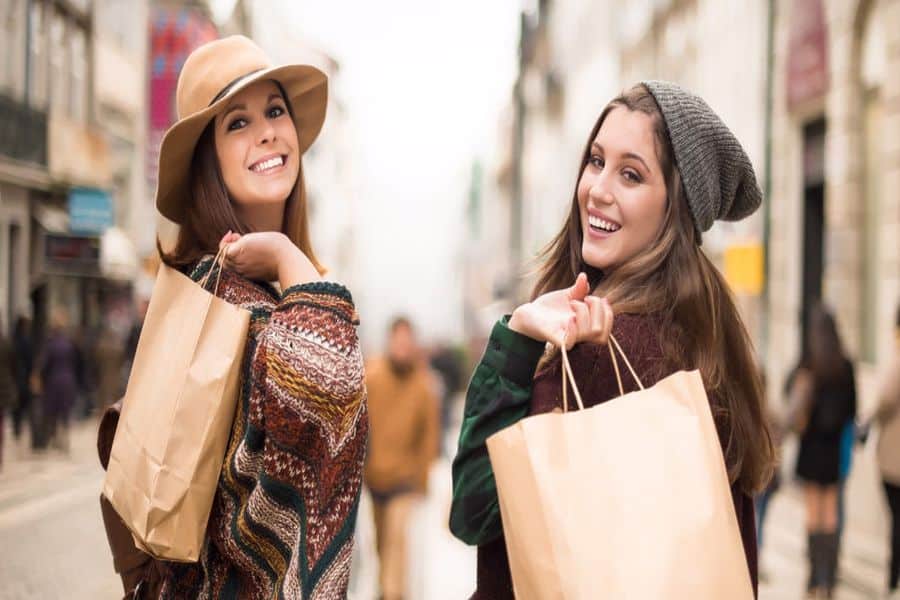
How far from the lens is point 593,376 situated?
2146mm

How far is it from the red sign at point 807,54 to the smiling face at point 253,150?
40.7 feet

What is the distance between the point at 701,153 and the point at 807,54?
514 inches

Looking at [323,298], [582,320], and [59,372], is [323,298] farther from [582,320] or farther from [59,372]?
[59,372]

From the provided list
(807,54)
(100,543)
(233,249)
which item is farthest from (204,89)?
(807,54)

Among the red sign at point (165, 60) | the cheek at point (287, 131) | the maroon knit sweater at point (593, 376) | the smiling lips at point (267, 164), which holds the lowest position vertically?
the maroon knit sweater at point (593, 376)

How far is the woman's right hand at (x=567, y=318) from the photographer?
6.81 feet

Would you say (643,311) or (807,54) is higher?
(807,54)

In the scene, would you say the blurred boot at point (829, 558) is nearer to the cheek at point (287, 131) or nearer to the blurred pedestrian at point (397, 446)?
the blurred pedestrian at point (397, 446)

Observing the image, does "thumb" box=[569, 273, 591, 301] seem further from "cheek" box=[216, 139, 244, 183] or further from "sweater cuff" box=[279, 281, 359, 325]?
"cheek" box=[216, 139, 244, 183]

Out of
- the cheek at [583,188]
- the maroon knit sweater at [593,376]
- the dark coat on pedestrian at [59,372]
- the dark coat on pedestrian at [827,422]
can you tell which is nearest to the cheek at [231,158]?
the cheek at [583,188]

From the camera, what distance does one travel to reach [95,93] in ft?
61.2

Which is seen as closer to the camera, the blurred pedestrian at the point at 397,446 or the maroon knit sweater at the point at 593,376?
the maroon knit sweater at the point at 593,376

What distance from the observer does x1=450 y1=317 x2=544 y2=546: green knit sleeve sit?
84.4 inches

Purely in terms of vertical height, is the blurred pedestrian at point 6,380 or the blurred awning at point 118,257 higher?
the blurred awning at point 118,257
